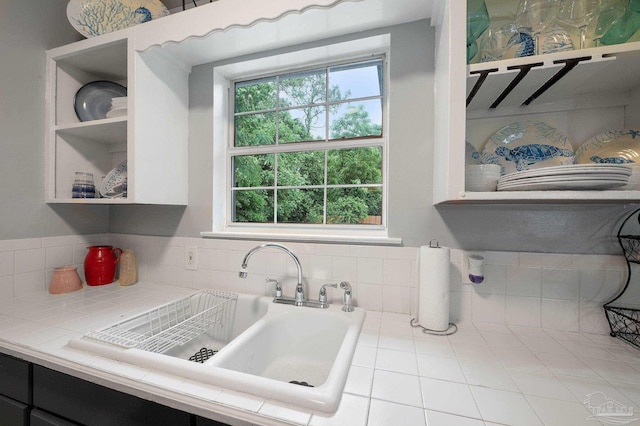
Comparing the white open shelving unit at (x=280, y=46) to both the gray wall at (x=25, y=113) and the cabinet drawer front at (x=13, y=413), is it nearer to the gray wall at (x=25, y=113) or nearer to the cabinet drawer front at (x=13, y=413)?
the gray wall at (x=25, y=113)

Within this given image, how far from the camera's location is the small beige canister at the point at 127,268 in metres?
1.40

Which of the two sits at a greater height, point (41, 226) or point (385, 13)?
point (385, 13)

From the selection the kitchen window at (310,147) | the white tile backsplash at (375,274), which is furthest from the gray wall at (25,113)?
the kitchen window at (310,147)

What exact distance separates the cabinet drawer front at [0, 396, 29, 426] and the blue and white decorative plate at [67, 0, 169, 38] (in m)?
1.58

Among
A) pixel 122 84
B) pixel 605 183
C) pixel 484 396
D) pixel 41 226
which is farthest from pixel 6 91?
pixel 605 183

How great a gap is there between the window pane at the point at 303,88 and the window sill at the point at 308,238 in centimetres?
74

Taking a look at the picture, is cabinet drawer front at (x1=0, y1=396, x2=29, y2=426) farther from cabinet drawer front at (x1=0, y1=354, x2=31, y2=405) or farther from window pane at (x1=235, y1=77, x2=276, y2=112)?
window pane at (x1=235, y1=77, x2=276, y2=112)

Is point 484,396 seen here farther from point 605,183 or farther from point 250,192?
point 250,192

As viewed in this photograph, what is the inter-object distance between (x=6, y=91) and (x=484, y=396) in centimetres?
219

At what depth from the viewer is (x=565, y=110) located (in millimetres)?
914

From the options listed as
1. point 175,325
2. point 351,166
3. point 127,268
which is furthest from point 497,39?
point 127,268

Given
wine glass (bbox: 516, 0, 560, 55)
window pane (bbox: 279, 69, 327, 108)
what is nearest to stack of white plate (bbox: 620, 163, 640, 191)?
wine glass (bbox: 516, 0, 560, 55)

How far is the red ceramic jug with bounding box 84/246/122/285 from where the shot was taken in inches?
54.5

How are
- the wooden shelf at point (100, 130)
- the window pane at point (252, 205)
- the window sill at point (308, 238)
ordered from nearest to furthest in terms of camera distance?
the window sill at point (308, 238), the wooden shelf at point (100, 130), the window pane at point (252, 205)
